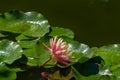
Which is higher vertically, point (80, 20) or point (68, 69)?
point (68, 69)

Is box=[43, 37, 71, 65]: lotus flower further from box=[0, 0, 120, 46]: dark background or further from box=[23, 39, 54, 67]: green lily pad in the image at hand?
box=[0, 0, 120, 46]: dark background

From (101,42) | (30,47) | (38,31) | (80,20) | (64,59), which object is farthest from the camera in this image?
(80,20)

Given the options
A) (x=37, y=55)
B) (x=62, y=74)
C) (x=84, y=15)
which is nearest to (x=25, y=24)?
(x=37, y=55)

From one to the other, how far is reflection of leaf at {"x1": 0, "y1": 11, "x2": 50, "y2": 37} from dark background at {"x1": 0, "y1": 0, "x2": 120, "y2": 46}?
61cm

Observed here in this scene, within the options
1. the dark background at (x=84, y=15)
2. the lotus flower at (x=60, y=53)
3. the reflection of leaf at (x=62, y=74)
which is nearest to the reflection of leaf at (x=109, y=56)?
the reflection of leaf at (x=62, y=74)

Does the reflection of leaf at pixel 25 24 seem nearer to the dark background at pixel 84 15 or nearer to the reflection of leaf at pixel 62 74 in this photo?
the reflection of leaf at pixel 62 74

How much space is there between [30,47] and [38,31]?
0.19m

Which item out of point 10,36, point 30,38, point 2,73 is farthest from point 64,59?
point 10,36

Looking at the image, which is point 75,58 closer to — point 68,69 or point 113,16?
point 68,69

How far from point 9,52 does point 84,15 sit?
4.81 ft

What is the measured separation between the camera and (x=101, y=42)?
9.59ft

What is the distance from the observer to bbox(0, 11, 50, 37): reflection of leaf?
2268 millimetres

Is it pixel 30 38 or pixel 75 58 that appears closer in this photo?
pixel 75 58

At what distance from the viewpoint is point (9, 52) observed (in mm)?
1981
